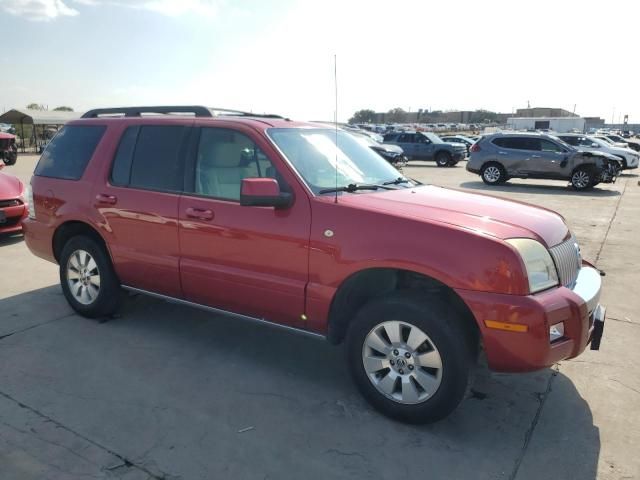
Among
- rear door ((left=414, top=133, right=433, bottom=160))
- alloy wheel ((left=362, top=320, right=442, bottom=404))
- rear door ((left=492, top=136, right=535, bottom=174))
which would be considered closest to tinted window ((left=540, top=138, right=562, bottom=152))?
rear door ((left=492, top=136, right=535, bottom=174))

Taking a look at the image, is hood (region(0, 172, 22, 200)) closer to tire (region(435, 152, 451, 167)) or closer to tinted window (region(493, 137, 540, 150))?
tinted window (region(493, 137, 540, 150))

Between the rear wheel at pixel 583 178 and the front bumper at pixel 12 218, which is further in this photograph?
the rear wheel at pixel 583 178

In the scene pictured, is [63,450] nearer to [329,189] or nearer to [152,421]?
[152,421]

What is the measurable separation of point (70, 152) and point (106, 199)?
2.55ft

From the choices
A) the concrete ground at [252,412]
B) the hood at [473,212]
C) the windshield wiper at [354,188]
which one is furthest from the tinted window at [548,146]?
the windshield wiper at [354,188]

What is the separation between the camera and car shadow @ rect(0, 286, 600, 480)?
2.86 meters

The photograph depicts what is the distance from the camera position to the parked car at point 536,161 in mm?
15719

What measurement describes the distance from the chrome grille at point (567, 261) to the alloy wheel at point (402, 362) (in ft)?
2.96

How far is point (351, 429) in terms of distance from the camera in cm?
315

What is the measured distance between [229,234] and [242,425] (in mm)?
1285

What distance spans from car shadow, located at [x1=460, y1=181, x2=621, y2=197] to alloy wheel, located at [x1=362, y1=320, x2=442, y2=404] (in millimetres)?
13057

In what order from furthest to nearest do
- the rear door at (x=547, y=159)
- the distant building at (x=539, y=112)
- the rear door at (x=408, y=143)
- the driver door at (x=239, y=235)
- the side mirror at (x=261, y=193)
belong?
1. the distant building at (x=539, y=112)
2. the rear door at (x=408, y=143)
3. the rear door at (x=547, y=159)
4. the driver door at (x=239, y=235)
5. the side mirror at (x=261, y=193)

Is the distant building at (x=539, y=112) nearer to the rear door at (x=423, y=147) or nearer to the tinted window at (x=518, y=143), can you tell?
the rear door at (x=423, y=147)

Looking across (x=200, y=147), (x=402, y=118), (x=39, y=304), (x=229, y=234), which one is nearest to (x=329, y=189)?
(x=229, y=234)
